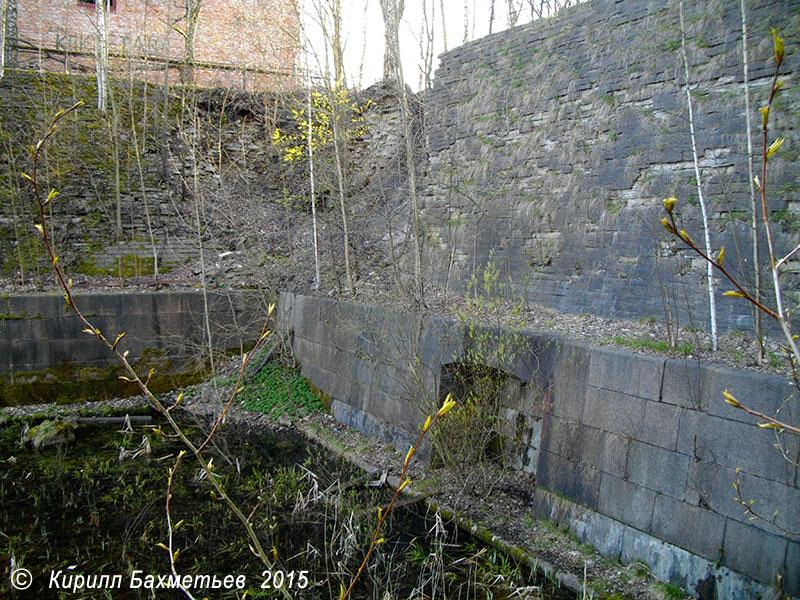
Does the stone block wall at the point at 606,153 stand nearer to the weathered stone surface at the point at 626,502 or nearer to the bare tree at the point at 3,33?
the weathered stone surface at the point at 626,502

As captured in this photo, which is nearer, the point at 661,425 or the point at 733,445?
the point at 733,445

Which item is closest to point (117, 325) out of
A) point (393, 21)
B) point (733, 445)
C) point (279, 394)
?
point (279, 394)

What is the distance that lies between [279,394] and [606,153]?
661 centimetres

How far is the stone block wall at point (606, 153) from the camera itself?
623cm

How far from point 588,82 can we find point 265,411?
709 cm

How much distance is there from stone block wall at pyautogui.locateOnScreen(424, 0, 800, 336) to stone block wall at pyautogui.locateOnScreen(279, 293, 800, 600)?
120 centimetres

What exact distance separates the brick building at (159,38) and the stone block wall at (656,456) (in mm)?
11486

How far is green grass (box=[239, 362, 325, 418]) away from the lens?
34.1ft

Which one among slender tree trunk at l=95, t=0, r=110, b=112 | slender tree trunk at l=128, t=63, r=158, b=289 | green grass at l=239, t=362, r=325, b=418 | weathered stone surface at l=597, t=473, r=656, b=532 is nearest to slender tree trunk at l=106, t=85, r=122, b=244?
slender tree trunk at l=128, t=63, r=158, b=289

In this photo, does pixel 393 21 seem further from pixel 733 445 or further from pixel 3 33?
pixel 3 33

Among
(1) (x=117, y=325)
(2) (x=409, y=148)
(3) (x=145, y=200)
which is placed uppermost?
(2) (x=409, y=148)

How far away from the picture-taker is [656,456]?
5.03 meters

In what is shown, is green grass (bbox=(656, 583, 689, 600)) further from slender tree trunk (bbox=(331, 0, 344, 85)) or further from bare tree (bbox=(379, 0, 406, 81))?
slender tree trunk (bbox=(331, 0, 344, 85))

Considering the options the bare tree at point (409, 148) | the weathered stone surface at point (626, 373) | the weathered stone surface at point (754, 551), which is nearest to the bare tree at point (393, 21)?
the bare tree at point (409, 148)
